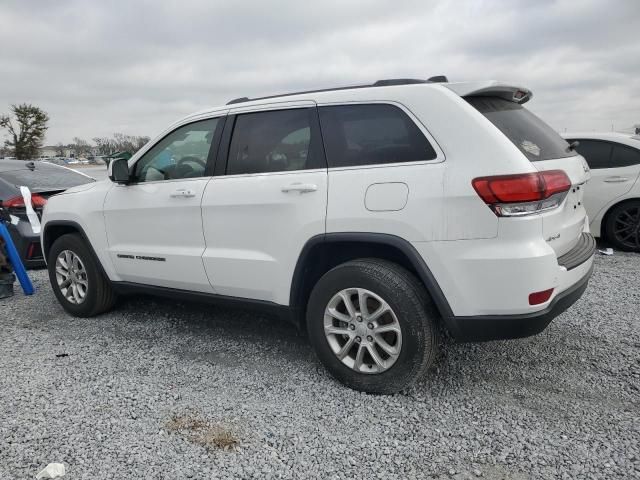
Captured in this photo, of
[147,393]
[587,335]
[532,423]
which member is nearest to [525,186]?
[532,423]

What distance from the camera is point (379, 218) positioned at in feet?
9.59

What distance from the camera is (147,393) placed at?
10.8ft

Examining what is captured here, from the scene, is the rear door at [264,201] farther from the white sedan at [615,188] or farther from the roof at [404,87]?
the white sedan at [615,188]

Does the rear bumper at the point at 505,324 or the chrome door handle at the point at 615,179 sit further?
Answer: the chrome door handle at the point at 615,179

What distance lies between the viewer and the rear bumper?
107 inches

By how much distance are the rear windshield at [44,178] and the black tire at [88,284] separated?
2.50 meters

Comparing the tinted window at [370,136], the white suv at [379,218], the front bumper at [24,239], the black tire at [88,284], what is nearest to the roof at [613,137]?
the white suv at [379,218]

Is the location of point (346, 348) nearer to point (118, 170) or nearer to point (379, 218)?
point (379, 218)

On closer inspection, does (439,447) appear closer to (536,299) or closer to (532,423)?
(532,423)

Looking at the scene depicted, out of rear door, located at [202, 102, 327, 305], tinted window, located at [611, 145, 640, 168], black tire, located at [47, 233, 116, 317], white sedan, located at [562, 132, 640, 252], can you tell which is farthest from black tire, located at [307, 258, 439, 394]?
tinted window, located at [611, 145, 640, 168]

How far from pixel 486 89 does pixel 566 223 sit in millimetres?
887

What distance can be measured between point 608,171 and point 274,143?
5.49m

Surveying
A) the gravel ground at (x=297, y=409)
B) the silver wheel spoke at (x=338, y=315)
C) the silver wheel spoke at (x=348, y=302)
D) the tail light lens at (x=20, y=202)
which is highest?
the tail light lens at (x=20, y=202)

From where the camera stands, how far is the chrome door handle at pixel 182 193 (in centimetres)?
375
